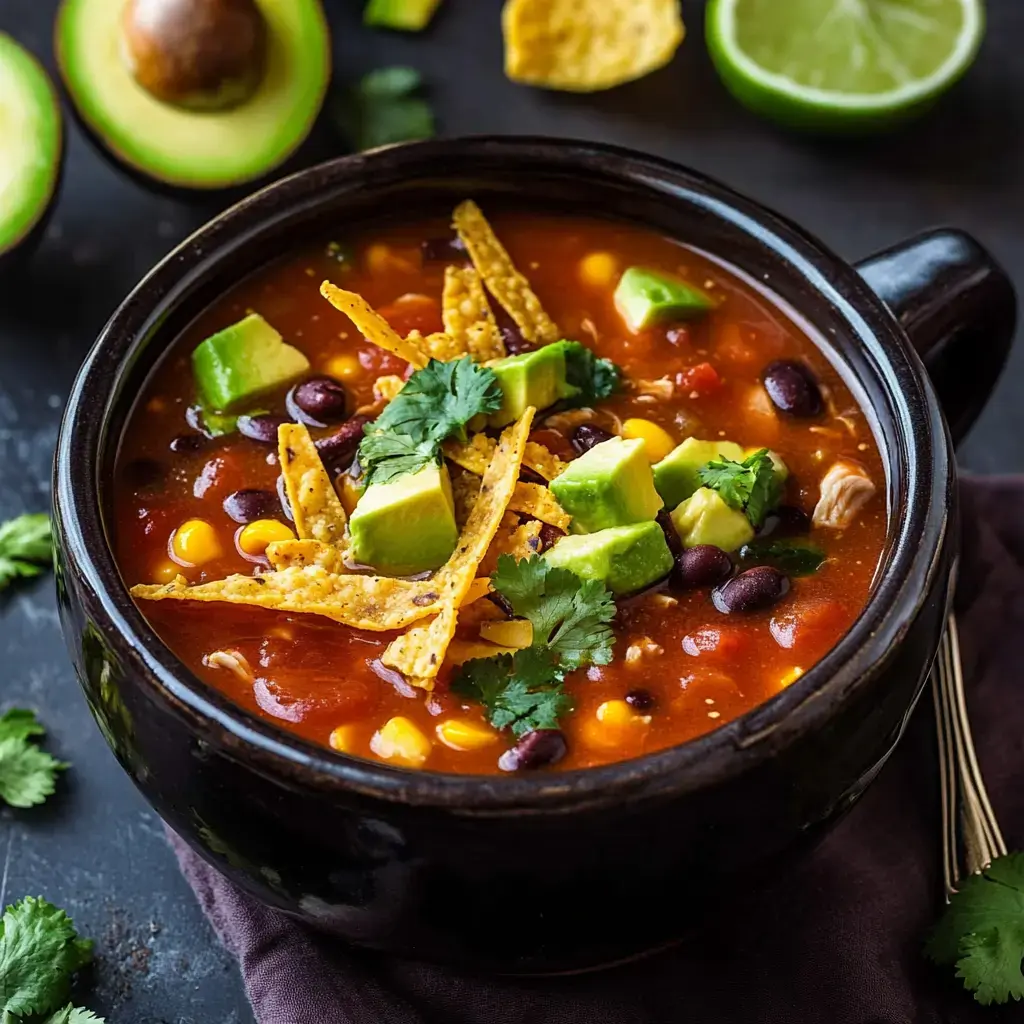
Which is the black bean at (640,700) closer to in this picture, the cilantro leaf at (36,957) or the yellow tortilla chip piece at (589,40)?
the cilantro leaf at (36,957)

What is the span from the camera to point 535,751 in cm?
224

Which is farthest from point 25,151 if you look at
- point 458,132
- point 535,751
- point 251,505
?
point 535,751

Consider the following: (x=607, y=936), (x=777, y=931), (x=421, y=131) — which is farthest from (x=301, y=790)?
(x=421, y=131)

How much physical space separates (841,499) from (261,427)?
1017 mm

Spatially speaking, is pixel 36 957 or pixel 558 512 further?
pixel 36 957

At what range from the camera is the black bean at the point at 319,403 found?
273 cm

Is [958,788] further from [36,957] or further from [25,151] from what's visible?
[25,151]

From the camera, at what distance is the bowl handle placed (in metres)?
2.90

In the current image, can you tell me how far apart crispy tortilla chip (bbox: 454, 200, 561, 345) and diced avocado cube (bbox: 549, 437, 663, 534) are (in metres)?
0.42

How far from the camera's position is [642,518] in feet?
8.20

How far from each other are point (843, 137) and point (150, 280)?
2.21m

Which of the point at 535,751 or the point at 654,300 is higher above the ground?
the point at 654,300

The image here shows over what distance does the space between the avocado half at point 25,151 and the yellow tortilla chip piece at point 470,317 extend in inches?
49.5

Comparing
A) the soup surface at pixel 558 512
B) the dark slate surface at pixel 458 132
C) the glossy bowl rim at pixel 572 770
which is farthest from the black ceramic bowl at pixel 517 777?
the dark slate surface at pixel 458 132
